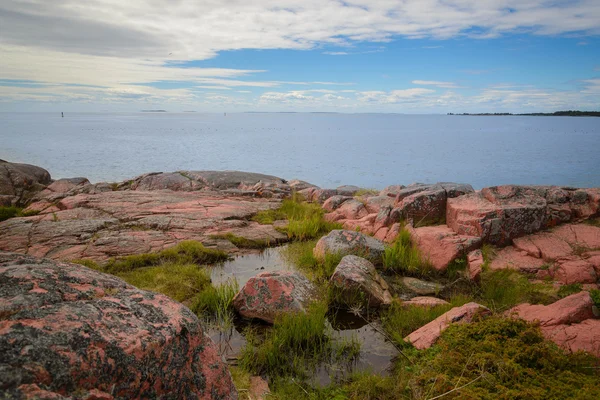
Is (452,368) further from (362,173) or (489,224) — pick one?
(362,173)

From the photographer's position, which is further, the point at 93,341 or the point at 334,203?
the point at 334,203

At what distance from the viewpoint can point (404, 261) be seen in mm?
9172

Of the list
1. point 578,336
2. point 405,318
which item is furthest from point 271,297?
point 578,336

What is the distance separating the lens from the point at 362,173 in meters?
36.1

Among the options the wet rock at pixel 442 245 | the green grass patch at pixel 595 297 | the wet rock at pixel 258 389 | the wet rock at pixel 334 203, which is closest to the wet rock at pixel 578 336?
the green grass patch at pixel 595 297

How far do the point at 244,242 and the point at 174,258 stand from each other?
1.99 m

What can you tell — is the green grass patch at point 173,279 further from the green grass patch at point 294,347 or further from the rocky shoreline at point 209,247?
the green grass patch at point 294,347

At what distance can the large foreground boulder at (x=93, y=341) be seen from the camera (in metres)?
2.26

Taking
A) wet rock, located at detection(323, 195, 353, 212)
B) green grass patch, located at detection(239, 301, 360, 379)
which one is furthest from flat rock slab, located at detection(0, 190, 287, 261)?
green grass patch, located at detection(239, 301, 360, 379)

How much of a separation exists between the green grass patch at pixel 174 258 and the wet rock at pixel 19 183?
9773mm

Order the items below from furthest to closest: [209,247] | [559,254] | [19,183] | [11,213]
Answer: [19,183] < [11,213] < [209,247] < [559,254]

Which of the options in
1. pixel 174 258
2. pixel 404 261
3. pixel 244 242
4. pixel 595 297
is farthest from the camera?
pixel 244 242

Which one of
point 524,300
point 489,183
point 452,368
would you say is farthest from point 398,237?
point 489,183

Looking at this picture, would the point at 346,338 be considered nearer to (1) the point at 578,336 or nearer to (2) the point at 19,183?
(1) the point at 578,336
